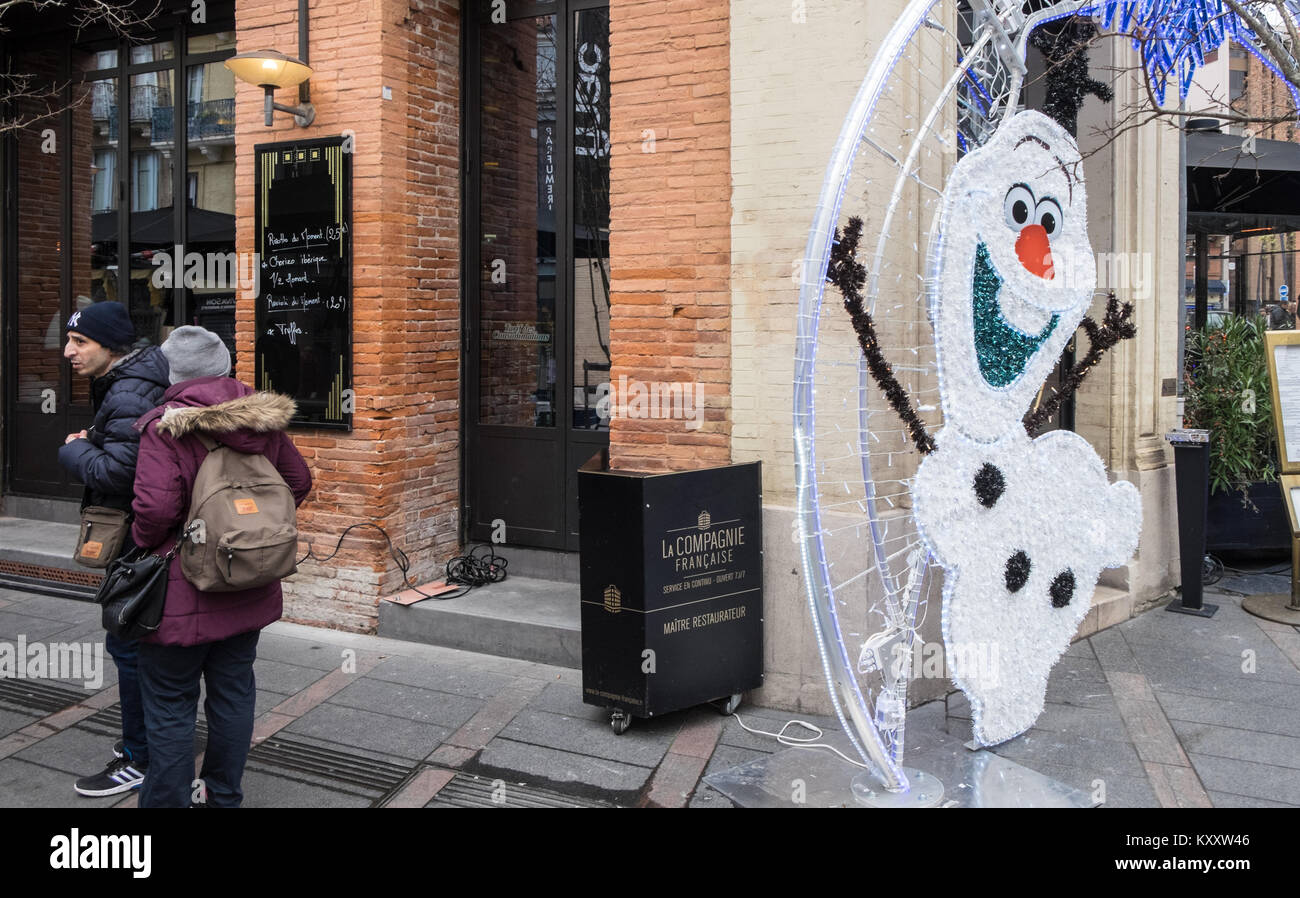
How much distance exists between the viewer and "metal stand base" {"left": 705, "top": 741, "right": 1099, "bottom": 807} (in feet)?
14.3

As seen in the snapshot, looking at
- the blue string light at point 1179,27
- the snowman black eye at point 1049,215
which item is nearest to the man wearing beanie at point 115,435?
the snowman black eye at point 1049,215

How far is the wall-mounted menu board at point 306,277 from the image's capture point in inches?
286

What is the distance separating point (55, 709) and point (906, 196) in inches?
211

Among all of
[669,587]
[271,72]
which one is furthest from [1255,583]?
[271,72]

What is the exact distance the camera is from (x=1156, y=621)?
24.9ft

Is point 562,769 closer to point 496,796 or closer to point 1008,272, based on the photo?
point 496,796

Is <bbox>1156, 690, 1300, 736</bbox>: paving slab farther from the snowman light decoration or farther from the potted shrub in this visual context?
the potted shrub

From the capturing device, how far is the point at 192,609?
13.0 feet

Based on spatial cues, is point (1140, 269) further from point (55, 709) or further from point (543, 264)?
point (55, 709)

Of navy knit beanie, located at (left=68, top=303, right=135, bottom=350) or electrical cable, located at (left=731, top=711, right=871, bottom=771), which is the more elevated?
navy knit beanie, located at (left=68, top=303, right=135, bottom=350)

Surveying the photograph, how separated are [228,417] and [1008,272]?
11.0ft

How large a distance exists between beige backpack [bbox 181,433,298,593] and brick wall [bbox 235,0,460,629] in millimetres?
3206

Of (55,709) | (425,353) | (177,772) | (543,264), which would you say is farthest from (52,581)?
(177,772)

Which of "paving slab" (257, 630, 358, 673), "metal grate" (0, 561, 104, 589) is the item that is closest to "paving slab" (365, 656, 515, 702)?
"paving slab" (257, 630, 358, 673)
